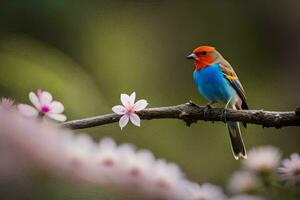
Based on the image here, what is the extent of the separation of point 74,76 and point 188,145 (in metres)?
1.06

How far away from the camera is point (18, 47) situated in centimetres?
591

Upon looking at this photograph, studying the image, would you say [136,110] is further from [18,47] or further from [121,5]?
[121,5]

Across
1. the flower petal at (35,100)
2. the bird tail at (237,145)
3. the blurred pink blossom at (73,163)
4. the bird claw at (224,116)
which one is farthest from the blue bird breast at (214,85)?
the blurred pink blossom at (73,163)

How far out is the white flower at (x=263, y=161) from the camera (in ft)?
4.48

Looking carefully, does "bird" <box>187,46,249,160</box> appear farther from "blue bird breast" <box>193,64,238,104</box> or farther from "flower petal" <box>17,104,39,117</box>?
"flower petal" <box>17,104,39,117</box>

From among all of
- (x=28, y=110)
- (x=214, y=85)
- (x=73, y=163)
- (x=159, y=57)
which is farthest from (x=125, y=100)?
(x=159, y=57)

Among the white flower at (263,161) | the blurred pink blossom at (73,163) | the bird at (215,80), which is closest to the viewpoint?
the blurred pink blossom at (73,163)

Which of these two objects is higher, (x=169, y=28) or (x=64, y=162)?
(x=169, y=28)

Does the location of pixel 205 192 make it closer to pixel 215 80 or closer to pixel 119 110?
pixel 119 110

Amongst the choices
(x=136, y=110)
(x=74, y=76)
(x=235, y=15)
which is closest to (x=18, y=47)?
(x=74, y=76)

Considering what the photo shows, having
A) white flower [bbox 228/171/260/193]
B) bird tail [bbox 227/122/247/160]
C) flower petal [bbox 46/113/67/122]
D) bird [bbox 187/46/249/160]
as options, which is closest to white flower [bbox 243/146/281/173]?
white flower [bbox 228/171/260/193]

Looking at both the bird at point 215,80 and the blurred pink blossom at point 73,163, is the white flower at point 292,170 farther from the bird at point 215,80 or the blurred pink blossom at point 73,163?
the bird at point 215,80

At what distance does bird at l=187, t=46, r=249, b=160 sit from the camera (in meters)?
2.47

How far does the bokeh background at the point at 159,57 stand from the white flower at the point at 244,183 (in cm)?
355
